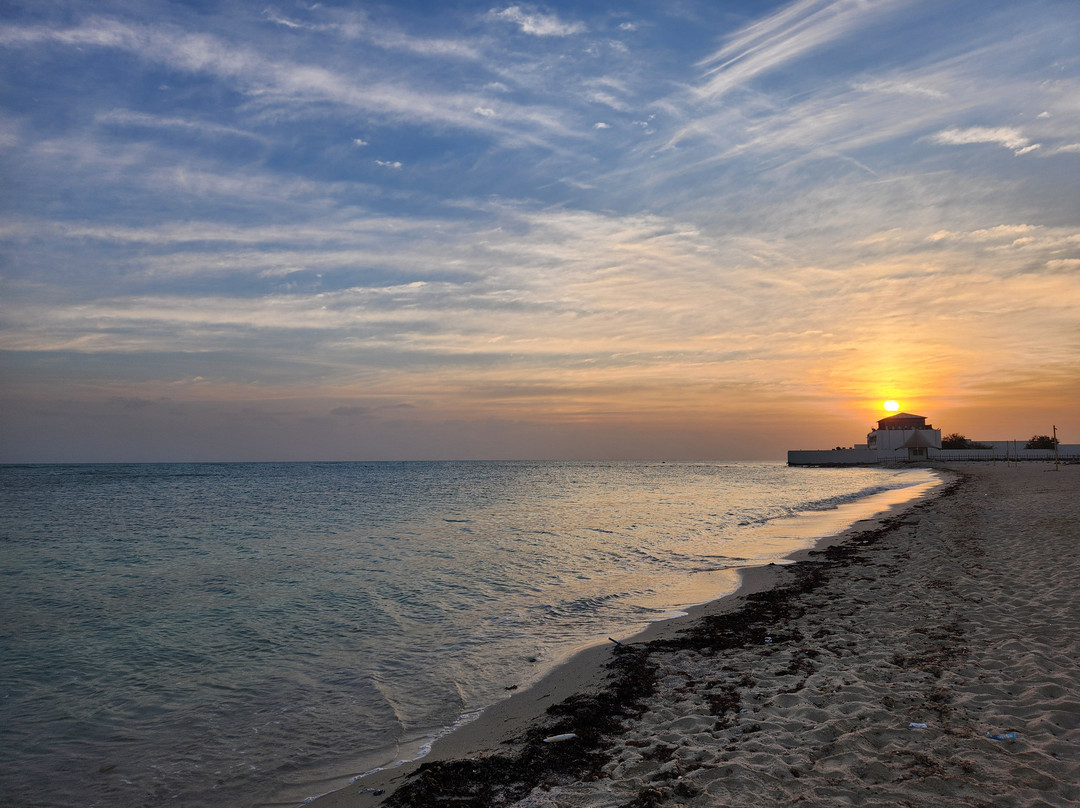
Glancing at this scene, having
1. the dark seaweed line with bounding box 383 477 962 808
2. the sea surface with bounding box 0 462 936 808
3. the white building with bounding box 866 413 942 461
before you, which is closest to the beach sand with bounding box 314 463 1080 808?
the dark seaweed line with bounding box 383 477 962 808

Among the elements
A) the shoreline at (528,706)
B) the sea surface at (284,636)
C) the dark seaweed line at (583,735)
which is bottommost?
the sea surface at (284,636)

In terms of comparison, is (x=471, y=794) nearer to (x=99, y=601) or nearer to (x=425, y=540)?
(x=99, y=601)

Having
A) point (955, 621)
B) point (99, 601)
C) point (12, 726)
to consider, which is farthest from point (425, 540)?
point (955, 621)

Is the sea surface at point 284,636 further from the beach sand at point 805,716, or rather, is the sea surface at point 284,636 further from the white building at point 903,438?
the white building at point 903,438

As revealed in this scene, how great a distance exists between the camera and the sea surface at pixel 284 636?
232 inches

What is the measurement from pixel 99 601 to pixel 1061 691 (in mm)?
16134

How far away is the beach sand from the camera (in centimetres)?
424

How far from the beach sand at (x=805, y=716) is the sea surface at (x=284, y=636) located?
0.97 m

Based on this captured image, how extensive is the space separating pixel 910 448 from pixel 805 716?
371 feet

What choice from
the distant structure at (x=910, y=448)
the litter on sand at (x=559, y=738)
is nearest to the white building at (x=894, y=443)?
the distant structure at (x=910, y=448)

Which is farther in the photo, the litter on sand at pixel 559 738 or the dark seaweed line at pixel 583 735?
the litter on sand at pixel 559 738

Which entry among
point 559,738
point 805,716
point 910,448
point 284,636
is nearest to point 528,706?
point 559,738

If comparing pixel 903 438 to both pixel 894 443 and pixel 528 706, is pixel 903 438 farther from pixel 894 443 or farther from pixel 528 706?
pixel 528 706

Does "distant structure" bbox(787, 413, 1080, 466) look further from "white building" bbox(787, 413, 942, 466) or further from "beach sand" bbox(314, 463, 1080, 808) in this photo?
"beach sand" bbox(314, 463, 1080, 808)
